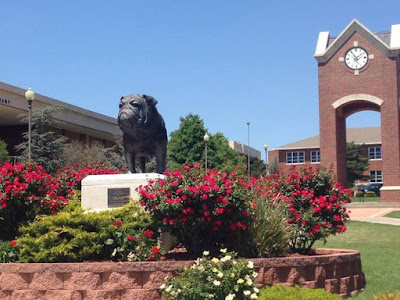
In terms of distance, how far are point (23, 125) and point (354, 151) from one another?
4149 centimetres

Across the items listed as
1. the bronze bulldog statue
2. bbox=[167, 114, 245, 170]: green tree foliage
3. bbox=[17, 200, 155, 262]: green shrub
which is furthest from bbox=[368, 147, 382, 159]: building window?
bbox=[17, 200, 155, 262]: green shrub

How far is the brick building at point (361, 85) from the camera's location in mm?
39781

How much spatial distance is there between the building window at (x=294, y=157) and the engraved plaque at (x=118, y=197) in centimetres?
6698

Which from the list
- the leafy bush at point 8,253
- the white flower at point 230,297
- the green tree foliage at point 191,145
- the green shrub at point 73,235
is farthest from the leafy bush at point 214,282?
the green tree foliage at point 191,145

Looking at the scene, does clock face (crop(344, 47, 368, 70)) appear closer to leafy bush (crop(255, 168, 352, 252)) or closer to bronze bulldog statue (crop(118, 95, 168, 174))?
leafy bush (crop(255, 168, 352, 252))

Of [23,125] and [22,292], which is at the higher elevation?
[23,125]

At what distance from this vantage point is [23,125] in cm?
4581

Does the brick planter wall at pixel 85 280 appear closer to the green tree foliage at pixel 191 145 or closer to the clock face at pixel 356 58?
the clock face at pixel 356 58

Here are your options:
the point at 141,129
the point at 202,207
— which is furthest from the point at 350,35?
the point at 202,207

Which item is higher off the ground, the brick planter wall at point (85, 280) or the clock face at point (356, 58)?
the clock face at point (356, 58)

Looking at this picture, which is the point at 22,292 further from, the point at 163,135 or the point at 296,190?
the point at 296,190

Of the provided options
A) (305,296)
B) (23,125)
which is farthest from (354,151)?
(305,296)

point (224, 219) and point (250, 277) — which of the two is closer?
point (250, 277)

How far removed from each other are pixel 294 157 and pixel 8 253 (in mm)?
69199
